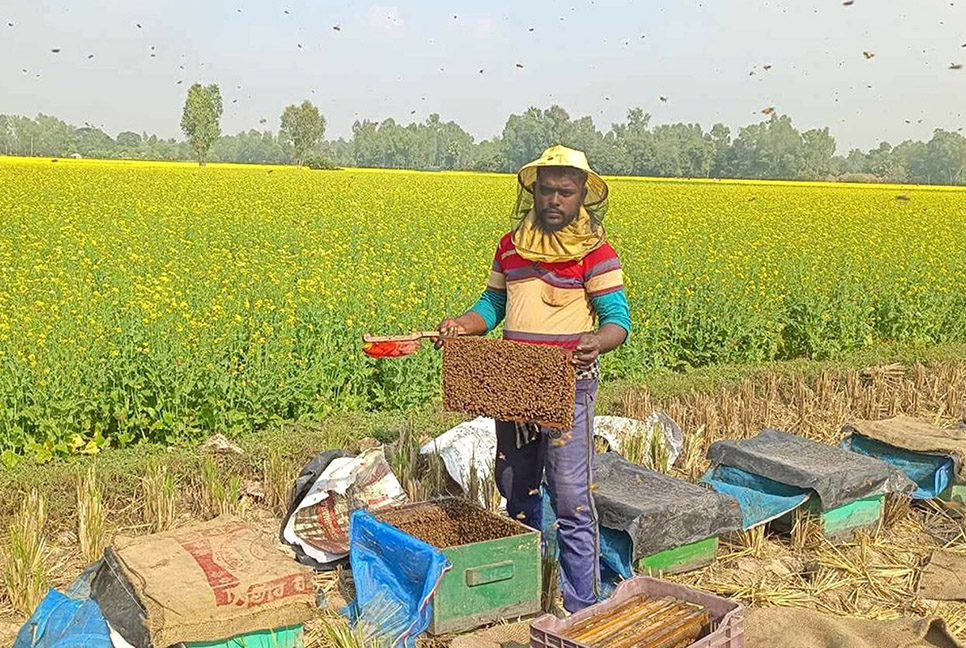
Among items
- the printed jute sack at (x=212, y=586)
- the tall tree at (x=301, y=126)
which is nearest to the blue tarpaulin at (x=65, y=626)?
the printed jute sack at (x=212, y=586)

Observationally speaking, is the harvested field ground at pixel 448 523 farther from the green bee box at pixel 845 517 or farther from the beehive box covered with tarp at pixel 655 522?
the green bee box at pixel 845 517

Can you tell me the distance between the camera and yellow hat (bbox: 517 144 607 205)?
4582 mm

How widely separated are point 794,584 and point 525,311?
8.19 ft

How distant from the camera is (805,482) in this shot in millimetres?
6219

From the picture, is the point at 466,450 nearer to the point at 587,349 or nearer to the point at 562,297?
the point at 562,297

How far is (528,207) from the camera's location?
490cm

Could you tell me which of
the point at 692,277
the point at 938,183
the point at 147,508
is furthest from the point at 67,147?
the point at 147,508

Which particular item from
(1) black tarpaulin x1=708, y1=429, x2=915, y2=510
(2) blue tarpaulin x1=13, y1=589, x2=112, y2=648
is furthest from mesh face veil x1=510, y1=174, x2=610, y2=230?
(2) blue tarpaulin x1=13, y1=589, x2=112, y2=648

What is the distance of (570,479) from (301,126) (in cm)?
7169

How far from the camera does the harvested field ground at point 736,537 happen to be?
562cm

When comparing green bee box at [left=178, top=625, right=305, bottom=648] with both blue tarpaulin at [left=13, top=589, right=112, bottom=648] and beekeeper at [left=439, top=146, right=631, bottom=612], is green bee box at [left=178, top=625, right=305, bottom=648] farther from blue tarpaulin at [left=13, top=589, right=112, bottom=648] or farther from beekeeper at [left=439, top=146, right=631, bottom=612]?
beekeeper at [left=439, top=146, right=631, bottom=612]

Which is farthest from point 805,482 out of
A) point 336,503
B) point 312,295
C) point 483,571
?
point 312,295

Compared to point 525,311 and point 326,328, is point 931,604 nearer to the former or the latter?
point 525,311

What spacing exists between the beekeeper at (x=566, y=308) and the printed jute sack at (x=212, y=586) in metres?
1.31
